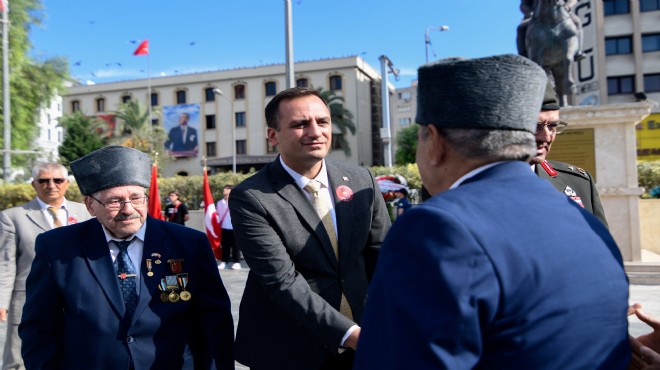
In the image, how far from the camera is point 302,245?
89.0 inches

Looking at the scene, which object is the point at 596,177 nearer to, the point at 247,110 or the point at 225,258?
the point at 225,258

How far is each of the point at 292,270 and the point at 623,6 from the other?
39.4m

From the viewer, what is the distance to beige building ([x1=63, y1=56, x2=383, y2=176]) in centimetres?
4484

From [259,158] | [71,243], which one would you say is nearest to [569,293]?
[71,243]

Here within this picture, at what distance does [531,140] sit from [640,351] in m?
0.68

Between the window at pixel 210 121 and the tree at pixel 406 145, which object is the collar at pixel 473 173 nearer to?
the window at pixel 210 121

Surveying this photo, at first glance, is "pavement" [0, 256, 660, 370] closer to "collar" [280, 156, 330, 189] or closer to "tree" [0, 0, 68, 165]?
"collar" [280, 156, 330, 189]

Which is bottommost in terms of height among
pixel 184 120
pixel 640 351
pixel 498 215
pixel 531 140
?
pixel 640 351

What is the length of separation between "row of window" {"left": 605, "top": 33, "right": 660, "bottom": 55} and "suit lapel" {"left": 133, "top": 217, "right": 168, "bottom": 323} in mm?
38295

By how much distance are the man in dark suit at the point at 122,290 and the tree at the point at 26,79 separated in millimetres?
21148

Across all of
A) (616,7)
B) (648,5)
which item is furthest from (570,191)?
(648,5)

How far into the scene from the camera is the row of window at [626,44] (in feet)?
112

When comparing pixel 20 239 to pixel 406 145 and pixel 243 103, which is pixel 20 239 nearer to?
pixel 243 103

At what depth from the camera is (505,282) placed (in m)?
1.08
